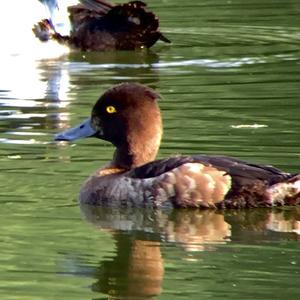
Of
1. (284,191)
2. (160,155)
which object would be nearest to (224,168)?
(284,191)

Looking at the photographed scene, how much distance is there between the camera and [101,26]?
18.9 metres

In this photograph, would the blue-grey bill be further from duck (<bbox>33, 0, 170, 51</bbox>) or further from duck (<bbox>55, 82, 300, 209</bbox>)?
duck (<bbox>33, 0, 170, 51</bbox>)

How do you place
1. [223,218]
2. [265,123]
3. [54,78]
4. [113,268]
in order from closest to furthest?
[113,268] < [223,218] < [265,123] < [54,78]

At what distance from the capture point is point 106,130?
10531 millimetres

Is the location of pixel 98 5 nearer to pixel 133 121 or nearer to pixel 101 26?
pixel 101 26

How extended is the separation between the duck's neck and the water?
1.37 feet

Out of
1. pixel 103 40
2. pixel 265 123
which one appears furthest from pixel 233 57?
pixel 265 123

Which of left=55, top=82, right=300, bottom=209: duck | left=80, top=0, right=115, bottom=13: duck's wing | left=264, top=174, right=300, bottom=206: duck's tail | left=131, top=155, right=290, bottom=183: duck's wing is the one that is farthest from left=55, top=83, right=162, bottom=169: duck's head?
left=80, top=0, right=115, bottom=13: duck's wing

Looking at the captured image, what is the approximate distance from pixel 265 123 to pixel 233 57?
4656 millimetres

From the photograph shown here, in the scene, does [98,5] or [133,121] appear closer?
[133,121]

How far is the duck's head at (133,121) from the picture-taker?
10.4m

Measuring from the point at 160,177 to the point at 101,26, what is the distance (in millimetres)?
9090

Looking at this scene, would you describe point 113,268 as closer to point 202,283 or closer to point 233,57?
point 202,283

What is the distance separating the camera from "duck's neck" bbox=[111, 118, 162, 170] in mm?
10406
